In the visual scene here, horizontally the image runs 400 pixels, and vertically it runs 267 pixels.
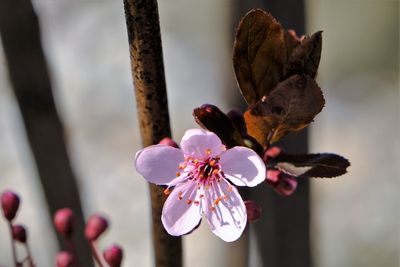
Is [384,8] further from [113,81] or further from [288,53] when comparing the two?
[288,53]

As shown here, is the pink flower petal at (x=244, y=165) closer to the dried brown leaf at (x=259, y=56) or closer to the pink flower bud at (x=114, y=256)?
the dried brown leaf at (x=259, y=56)

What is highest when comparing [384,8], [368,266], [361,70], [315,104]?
[315,104]

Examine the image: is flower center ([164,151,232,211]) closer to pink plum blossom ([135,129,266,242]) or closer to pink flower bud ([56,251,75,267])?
pink plum blossom ([135,129,266,242])

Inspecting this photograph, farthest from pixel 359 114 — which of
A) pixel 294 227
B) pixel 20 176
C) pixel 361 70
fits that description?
pixel 294 227

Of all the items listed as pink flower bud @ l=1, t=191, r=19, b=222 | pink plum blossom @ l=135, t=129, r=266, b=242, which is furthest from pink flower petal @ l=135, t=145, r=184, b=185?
pink flower bud @ l=1, t=191, r=19, b=222

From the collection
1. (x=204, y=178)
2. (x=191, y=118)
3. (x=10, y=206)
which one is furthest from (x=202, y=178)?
(x=191, y=118)
